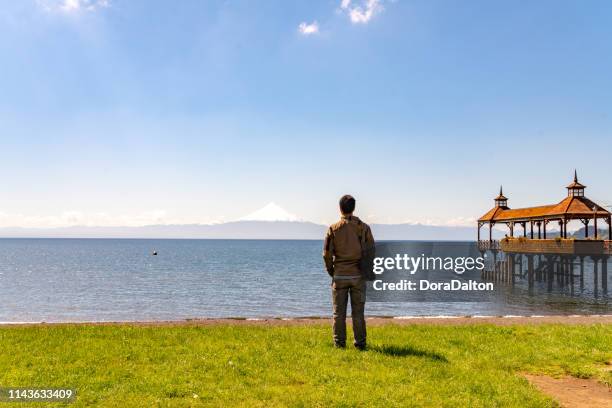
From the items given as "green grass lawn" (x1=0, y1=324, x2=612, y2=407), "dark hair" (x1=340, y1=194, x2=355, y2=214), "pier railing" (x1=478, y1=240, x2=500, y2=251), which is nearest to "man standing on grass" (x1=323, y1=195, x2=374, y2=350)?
"dark hair" (x1=340, y1=194, x2=355, y2=214)

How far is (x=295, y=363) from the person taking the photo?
798cm

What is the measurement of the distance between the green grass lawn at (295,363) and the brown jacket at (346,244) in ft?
4.75

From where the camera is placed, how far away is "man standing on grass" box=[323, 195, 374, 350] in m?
8.71

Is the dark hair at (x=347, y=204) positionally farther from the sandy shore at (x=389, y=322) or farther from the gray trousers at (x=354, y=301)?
the sandy shore at (x=389, y=322)

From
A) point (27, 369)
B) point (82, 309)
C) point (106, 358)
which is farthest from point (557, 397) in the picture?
point (82, 309)

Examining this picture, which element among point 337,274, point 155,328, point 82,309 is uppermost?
point 337,274

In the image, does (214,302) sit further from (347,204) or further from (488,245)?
(488,245)

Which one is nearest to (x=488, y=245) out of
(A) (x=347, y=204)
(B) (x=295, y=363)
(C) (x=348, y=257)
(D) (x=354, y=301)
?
(D) (x=354, y=301)

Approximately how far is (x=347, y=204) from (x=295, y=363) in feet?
9.17

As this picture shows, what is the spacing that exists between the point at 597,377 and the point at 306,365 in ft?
14.5

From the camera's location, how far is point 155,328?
1131 centimetres

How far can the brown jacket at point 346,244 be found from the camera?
8711 millimetres

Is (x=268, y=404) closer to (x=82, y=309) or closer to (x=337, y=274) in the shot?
(x=337, y=274)

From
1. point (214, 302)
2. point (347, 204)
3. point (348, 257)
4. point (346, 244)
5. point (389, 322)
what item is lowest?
point (214, 302)
